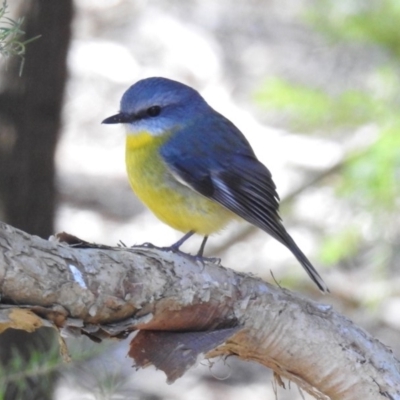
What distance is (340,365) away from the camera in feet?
9.59

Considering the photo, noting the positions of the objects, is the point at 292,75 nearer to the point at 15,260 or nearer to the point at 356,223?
the point at 356,223

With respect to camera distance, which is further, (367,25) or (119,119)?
(367,25)

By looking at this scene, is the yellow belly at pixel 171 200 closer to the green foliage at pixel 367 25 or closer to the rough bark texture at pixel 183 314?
the rough bark texture at pixel 183 314

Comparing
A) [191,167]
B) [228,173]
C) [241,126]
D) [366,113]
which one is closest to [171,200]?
[191,167]

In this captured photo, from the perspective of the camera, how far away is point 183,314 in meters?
2.68

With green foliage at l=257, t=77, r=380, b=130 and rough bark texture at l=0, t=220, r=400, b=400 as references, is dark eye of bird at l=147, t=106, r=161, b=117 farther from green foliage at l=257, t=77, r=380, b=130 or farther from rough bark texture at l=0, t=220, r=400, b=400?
rough bark texture at l=0, t=220, r=400, b=400

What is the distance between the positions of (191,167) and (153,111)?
0.37 meters

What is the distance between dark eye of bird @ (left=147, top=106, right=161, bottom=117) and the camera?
3.97 metres

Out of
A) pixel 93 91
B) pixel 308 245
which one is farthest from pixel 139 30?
pixel 308 245

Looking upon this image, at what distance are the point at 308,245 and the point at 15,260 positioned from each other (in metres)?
4.79

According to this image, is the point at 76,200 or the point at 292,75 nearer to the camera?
the point at 76,200

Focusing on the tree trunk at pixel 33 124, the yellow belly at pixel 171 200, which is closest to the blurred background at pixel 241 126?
the tree trunk at pixel 33 124

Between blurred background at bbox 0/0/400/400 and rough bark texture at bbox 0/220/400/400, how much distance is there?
429 mm

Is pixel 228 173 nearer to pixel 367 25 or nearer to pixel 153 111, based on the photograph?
pixel 153 111
